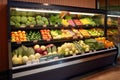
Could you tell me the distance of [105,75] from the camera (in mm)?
5805

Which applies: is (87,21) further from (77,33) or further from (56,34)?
(56,34)

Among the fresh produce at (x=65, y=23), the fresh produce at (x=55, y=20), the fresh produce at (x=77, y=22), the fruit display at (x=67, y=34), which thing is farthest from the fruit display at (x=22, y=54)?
the fresh produce at (x=77, y=22)

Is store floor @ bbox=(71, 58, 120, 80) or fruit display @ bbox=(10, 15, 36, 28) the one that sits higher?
fruit display @ bbox=(10, 15, 36, 28)

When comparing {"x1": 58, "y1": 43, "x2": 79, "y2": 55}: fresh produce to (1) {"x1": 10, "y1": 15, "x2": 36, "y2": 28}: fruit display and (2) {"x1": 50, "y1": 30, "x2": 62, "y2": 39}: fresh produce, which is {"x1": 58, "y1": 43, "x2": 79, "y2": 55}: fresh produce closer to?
(2) {"x1": 50, "y1": 30, "x2": 62, "y2": 39}: fresh produce

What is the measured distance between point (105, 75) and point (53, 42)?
1830mm

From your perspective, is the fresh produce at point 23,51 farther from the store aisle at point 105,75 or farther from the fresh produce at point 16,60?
the store aisle at point 105,75

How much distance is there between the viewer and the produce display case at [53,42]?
4.28m

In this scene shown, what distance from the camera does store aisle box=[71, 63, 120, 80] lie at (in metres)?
5.50

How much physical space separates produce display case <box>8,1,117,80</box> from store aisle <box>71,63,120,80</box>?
172mm

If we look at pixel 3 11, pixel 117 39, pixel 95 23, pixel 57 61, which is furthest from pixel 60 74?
pixel 117 39

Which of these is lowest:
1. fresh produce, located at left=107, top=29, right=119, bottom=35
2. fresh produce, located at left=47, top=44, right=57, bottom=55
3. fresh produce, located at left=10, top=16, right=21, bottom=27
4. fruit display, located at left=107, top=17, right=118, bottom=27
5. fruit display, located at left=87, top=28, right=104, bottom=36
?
fresh produce, located at left=47, top=44, right=57, bottom=55

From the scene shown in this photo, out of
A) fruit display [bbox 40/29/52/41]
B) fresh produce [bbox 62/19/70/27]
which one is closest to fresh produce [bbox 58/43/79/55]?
fruit display [bbox 40/29/52/41]

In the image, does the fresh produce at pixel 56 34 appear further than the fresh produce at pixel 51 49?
Yes

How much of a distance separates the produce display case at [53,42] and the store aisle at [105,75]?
0.56 feet
